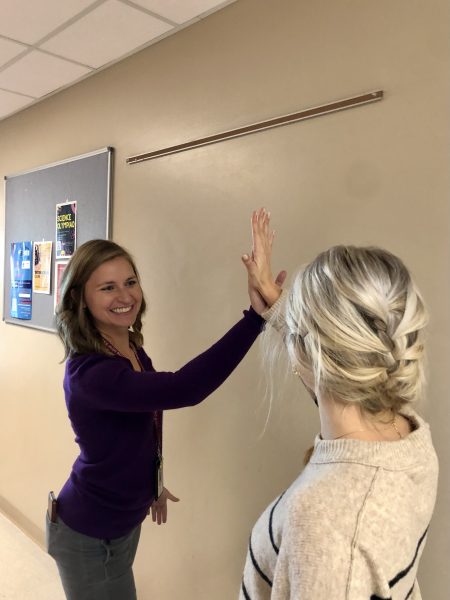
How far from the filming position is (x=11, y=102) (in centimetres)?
273

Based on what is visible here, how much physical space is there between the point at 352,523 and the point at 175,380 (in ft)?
2.01

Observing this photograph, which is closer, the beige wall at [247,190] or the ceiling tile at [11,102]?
the beige wall at [247,190]

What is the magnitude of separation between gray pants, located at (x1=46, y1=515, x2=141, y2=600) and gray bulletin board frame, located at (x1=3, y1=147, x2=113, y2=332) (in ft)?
4.33

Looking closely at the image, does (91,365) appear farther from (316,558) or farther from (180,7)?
(180,7)

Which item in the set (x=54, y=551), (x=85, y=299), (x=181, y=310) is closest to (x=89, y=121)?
(x=181, y=310)

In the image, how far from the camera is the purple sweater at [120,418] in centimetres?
A: 119

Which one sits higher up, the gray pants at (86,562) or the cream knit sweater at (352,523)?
the cream knit sweater at (352,523)

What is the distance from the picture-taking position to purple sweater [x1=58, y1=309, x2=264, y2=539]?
3.91 feet

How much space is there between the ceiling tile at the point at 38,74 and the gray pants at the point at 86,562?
6.37 feet

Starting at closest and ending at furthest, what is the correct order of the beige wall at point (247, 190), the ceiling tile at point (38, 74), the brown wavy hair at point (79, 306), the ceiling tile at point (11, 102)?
the beige wall at point (247, 190), the brown wavy hair at point (79, 306), the ceiling tile at point (38, 74), the ceiling tile at point (11, 102)

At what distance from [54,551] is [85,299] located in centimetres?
76

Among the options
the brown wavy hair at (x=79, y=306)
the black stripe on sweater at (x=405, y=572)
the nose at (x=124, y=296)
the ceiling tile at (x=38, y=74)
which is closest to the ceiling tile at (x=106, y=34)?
the ceiling tile at (x=38, y=74)

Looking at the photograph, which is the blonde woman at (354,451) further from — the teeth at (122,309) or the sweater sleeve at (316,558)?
the teeth at (122,309)

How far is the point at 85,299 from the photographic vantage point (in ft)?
4.62
